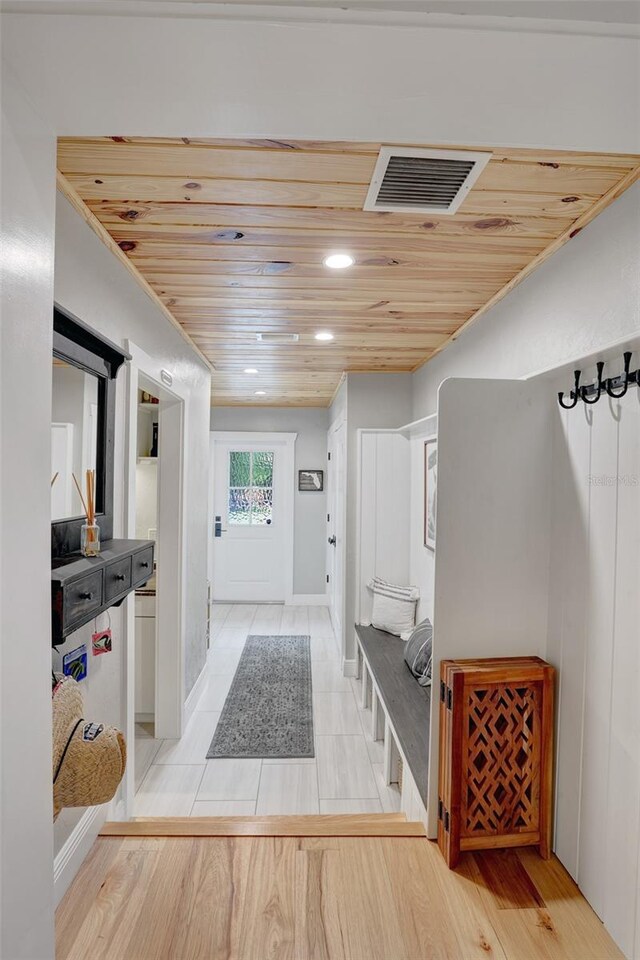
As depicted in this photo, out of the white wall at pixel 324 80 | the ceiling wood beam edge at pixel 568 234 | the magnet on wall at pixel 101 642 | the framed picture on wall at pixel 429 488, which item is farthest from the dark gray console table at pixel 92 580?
the framed picture on wall at pixel 429 488

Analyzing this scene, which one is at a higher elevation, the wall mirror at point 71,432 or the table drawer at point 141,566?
the wall mirror at point 71,432

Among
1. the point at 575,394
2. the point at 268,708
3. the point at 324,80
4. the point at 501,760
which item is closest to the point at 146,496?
the point at 268,708

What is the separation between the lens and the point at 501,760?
6.00 ft

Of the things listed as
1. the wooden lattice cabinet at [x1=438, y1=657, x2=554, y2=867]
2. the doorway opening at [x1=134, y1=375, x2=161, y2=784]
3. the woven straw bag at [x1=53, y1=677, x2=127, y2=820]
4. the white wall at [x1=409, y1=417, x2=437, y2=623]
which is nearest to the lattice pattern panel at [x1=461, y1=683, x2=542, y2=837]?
the wooden lattice cabinet at [x1=438, y1=657, x2=554, y2=867]

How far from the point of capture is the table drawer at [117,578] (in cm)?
167

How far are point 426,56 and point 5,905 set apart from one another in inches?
59.7

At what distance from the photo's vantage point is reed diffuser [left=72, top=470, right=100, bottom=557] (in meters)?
1.73

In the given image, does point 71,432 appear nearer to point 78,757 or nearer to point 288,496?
point 78,757

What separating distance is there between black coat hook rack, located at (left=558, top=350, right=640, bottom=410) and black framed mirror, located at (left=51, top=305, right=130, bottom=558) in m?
1.58

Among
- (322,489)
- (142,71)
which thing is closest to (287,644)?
(322,489)

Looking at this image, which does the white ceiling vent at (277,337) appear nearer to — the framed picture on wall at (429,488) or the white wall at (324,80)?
the framed picture on wall at (429,488)

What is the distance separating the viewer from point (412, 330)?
319 centimetres

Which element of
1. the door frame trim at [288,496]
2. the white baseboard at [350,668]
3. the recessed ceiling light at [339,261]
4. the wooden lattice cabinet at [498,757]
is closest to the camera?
the wooden lattice cabinet at [498,757]

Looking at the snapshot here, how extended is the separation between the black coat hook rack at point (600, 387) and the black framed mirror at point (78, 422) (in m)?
1.58
